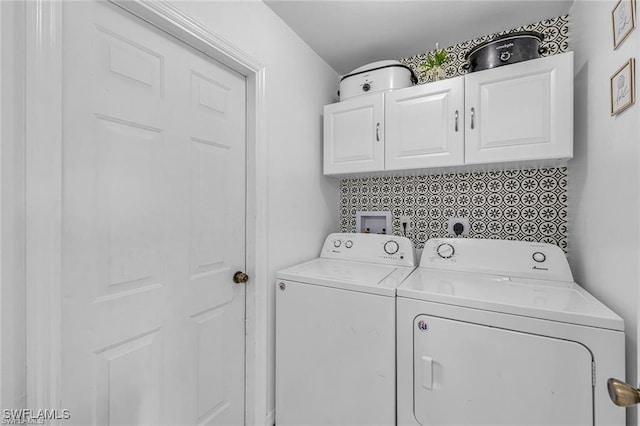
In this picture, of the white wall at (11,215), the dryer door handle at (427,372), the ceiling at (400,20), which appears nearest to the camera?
the white wall at (11,215)

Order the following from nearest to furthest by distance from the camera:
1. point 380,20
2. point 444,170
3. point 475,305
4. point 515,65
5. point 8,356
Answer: point 8,356, point 475,305, point 515,65, point 380,20, point 444,170

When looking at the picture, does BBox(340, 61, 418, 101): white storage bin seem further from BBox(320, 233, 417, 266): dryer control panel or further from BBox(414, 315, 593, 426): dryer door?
BBox(414, 315, 593, 426): dryer door

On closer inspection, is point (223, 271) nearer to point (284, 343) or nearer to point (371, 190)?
point (284, 343)

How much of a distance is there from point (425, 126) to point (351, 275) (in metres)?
1.00

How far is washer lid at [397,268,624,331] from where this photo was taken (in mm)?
947

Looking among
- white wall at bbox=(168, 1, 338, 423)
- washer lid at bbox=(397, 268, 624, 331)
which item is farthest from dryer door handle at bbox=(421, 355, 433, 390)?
white wall at bbox=(168, 1, 338, 423)

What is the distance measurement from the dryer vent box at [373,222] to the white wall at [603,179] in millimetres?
1076

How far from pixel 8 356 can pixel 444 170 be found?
209 centimetres

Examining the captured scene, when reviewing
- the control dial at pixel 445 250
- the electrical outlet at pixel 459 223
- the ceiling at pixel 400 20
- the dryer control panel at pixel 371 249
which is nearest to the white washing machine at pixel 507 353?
the control dial at pixel 445 250

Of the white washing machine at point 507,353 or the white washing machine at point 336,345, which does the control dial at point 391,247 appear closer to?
the white washing machine at point 336,345

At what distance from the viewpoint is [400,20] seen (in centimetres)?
165

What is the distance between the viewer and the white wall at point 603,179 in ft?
2.90

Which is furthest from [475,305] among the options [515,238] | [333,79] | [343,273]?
[333,79]

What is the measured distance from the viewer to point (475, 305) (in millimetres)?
1086
